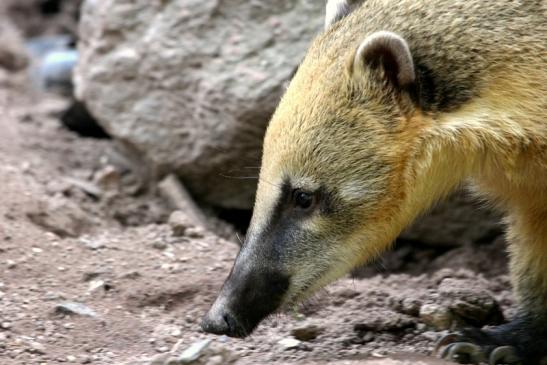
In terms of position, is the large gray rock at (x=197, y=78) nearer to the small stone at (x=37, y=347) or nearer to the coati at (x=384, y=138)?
the coati at (x=384, y=138)

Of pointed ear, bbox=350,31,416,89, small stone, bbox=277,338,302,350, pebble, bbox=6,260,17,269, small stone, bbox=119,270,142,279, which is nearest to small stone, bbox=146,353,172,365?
small stone, bbox=277,338,302,350

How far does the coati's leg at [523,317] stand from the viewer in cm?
494

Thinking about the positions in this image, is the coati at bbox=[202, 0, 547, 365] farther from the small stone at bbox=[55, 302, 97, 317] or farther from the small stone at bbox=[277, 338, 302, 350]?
the small stone at bbox=[55, 302, 97, 317]

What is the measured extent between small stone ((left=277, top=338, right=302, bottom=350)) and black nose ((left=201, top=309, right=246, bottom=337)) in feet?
1.39

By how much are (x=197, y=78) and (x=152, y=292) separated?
211 centimetres

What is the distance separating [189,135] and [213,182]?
1.26ft

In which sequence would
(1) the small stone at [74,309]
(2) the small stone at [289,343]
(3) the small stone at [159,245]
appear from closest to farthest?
(2) the small stone at [289,343] < (1) the small stone at [74,309] < (3) the small stone at [159,245]

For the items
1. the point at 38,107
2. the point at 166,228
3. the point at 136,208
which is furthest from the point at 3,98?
the point at 166,228

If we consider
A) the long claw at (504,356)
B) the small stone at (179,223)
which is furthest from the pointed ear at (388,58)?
the small stone at (179,223)

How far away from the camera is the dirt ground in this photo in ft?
15.5

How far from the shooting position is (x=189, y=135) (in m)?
7.08

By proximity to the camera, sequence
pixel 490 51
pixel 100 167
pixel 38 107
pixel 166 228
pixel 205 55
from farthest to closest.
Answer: pixel 38 107
pixel 100 167
pixel 205 55
pixel 166 228
pixel 490 51

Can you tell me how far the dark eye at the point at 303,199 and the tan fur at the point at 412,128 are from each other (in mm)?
50

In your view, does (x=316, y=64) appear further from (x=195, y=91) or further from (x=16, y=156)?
(x=16, y=156)
